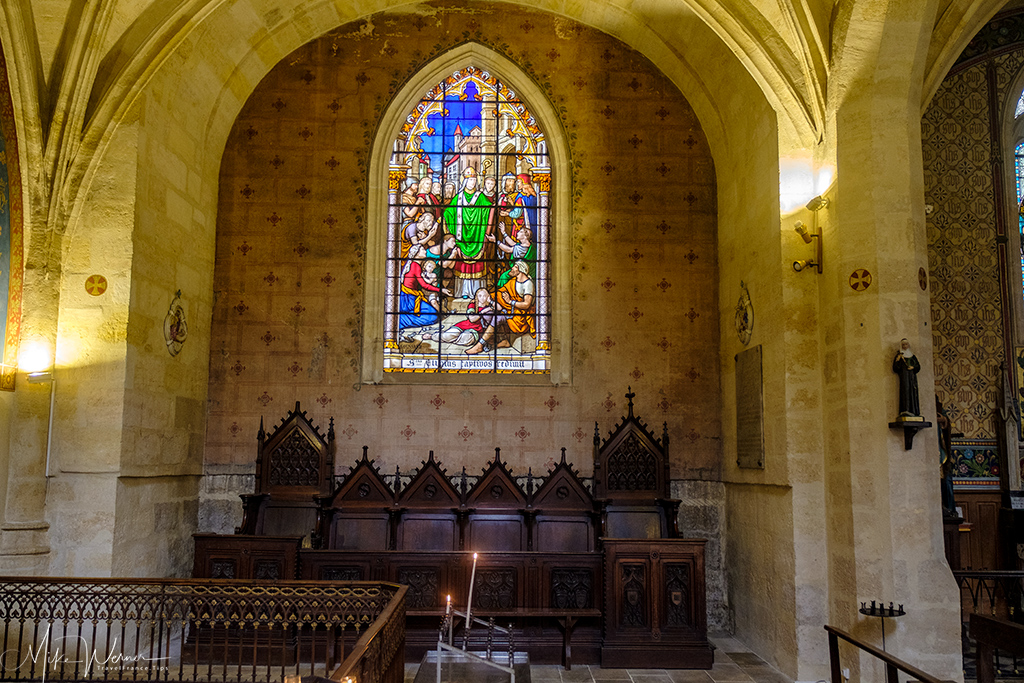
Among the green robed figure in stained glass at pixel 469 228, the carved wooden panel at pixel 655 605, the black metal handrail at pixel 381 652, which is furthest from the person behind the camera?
the green robed figure in stained glass at pixel 469 228

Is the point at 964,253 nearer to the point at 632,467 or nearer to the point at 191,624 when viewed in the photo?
the point at 632,467

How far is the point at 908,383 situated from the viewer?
20.7 ft

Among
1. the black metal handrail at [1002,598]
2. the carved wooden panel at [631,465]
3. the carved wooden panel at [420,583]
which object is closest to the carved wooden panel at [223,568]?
the carved wooden panel at [420,583]

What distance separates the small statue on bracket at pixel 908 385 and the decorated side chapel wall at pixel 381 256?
10.6 feet

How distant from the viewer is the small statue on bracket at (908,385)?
247 inches

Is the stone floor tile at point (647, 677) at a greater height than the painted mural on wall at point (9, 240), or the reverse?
the painted mural on wall at point (9, 240)

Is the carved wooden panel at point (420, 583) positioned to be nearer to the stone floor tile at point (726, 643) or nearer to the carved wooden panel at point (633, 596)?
the carved wooden panel at point (633, 596)

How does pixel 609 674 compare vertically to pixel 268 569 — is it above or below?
below

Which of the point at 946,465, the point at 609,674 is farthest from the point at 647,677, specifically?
the point at 946,465

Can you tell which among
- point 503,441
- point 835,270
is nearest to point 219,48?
point 503,441

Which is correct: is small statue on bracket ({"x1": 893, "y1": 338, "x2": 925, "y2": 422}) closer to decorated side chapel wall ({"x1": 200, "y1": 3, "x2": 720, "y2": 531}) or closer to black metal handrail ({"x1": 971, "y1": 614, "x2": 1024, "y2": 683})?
black metal handrail ({"x1": 971, "y1": 614, "x2": 1024, "y2": 683})

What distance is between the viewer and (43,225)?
7.40 meters

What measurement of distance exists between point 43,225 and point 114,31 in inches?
75.6

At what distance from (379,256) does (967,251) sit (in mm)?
7250
